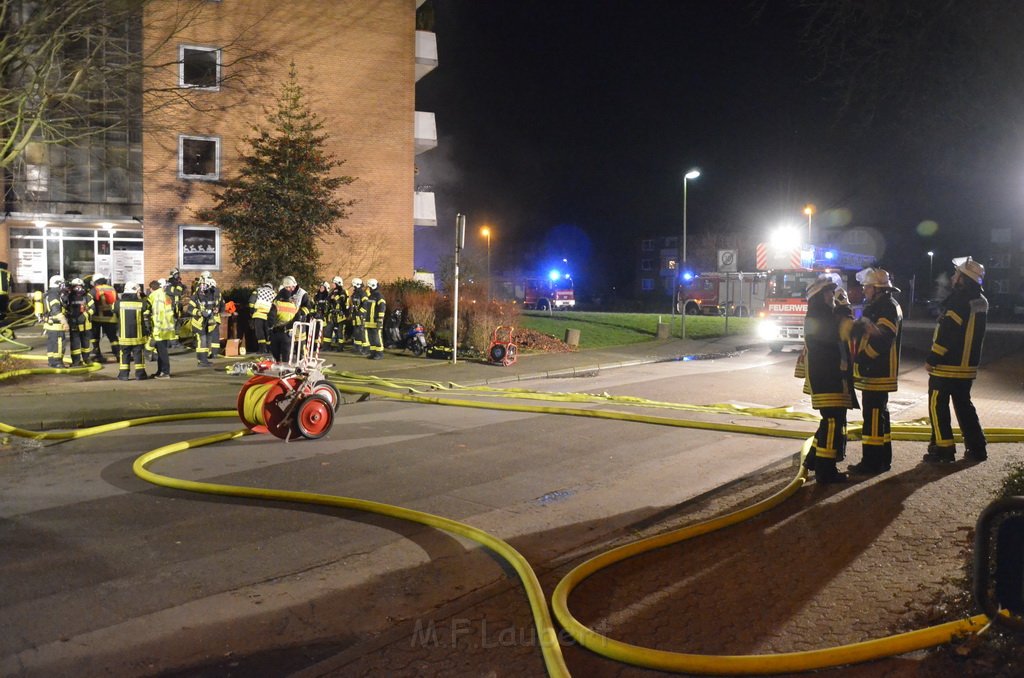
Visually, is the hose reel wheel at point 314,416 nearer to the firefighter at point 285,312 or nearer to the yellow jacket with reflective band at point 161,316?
the firefighter at point 285,312

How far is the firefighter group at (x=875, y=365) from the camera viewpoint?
7.14m

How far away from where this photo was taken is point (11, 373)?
13383mm

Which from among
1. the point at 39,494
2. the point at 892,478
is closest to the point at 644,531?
the point at 892,478

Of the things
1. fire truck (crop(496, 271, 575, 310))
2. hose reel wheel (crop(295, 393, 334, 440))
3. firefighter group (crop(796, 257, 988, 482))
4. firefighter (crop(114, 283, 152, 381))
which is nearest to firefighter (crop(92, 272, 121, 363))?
firefighter (crop(114, 283, 152, 381))

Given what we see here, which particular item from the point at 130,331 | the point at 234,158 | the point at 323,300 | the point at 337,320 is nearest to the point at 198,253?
the point at 234,158

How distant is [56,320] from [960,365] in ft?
49.5

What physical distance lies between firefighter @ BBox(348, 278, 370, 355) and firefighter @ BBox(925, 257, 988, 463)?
42.5 feet

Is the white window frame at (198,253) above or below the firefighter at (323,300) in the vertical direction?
above

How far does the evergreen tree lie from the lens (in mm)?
22984

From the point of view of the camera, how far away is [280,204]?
2302 centimetres

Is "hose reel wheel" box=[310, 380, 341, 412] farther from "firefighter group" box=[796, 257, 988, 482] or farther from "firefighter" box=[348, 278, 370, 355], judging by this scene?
"firefighter" box=[348, 278, 370, 355]

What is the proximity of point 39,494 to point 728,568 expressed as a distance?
5740 mm

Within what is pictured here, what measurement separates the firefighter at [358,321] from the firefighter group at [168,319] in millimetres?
24

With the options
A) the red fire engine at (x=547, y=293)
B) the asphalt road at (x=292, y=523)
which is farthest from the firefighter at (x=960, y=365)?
the red fire engine at (x=547, y=293)
